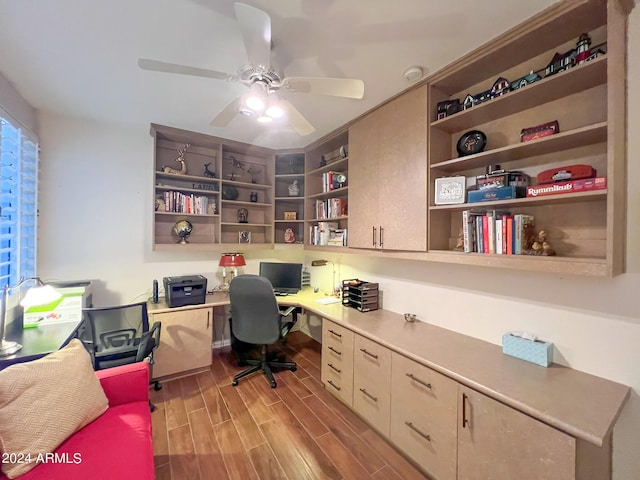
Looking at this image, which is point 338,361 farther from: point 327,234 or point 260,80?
point 260,80

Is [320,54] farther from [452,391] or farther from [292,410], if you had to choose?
[292,410]

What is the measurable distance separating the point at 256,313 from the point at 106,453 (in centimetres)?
137

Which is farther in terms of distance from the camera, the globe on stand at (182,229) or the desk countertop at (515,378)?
the globe on stand at (182,229)

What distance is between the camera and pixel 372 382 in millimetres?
1900

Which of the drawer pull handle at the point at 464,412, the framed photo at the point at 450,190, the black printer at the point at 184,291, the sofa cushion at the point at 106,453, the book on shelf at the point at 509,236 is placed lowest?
the sofa cushion at the point at 106,453

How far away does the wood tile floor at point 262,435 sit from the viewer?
164 centimetres

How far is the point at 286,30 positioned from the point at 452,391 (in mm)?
2108

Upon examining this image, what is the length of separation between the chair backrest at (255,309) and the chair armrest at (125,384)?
0.95 meters

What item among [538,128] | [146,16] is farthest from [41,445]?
[538,128]

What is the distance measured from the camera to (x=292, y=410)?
2.19m

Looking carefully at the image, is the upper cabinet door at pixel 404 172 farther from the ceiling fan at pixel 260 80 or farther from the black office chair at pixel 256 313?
the black office chair at pixel 256 313

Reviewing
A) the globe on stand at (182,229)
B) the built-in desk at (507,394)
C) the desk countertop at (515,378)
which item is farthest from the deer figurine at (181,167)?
the desk countertop at (515,378)

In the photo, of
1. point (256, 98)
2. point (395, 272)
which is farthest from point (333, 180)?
point (256, 98)

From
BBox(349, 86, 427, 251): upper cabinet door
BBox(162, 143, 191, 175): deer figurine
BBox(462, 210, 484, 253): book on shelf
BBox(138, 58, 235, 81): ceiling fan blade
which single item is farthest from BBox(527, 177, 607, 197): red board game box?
BBox(162, 143, 191, 175): deer figurine
